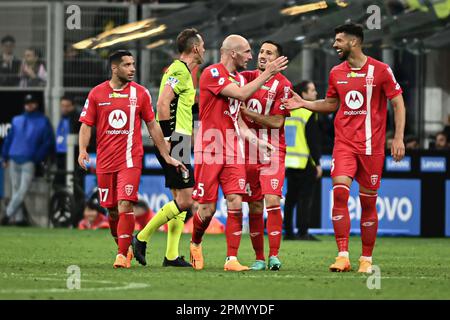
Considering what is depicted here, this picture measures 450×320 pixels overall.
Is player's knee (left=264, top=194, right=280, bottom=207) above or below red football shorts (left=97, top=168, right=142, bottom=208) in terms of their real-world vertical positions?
below

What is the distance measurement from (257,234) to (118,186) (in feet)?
4.84

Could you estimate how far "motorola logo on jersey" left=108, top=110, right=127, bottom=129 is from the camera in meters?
13.0

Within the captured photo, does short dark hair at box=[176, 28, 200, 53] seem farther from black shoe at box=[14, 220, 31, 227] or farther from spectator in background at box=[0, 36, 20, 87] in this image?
spectator in background at box=[0, 36, 20, 87]

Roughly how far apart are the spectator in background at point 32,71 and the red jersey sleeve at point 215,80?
39.0 feet

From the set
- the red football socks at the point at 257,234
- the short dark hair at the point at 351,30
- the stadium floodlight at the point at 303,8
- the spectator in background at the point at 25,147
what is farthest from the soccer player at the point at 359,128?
the spectator in background at the point at 25,147

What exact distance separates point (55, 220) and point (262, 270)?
10.6m

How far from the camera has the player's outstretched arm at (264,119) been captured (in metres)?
12.9

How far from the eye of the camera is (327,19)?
71.6ft

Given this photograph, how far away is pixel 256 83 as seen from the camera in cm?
1216

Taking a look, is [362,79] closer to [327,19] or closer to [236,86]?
[236,86]

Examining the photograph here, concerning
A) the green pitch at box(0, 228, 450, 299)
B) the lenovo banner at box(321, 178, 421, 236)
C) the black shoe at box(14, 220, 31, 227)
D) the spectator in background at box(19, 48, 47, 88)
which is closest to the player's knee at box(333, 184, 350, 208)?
the green pitch at box(0, 228, 450, 299)

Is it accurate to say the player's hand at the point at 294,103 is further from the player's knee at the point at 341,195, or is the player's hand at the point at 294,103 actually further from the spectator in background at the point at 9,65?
the spectator in background at the point at 9,65

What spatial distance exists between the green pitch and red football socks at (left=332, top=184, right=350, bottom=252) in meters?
0.34

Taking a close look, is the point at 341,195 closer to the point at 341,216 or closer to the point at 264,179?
the point at 341,216
